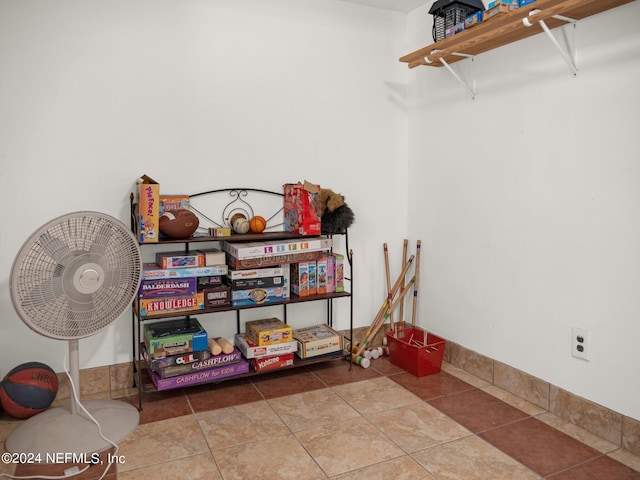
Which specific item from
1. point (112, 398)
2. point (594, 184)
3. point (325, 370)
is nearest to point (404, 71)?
point (594, 184)

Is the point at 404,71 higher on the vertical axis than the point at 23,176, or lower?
higher

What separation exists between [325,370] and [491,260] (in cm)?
119

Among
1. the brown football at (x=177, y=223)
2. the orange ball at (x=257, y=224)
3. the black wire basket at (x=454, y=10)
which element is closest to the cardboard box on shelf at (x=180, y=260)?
the brown football at (x=177, y=223)

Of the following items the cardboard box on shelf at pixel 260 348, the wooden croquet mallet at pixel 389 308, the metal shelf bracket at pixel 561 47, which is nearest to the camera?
the metal shelf bracket at pixel 561 47

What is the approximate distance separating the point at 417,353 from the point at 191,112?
1910mm

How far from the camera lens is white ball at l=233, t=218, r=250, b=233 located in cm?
277

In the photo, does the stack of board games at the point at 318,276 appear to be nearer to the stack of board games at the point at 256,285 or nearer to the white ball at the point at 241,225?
the stack of board games at the point at 256,285

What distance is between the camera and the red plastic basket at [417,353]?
2.94 m

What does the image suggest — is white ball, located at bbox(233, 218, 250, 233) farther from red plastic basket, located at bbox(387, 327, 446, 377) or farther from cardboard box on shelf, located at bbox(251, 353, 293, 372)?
red plastic basket, located at bbox(387, 327, 446, 377)

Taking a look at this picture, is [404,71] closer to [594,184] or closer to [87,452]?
[594,184]

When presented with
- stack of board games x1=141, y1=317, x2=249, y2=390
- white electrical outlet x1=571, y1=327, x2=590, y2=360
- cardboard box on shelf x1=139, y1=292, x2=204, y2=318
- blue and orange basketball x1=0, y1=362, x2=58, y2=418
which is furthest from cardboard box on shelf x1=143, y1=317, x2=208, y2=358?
white electrical outlet x1=571, y1=327, x2=590, y2=360

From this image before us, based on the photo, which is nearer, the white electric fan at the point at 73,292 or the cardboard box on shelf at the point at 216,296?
the white electric fan at the point at 73,292

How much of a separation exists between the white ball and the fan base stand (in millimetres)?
1072

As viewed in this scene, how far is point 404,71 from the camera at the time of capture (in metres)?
3.43
